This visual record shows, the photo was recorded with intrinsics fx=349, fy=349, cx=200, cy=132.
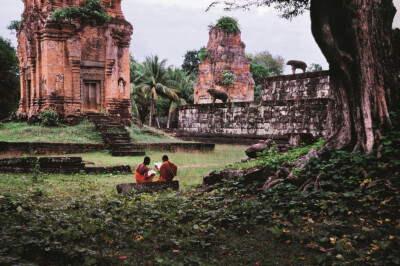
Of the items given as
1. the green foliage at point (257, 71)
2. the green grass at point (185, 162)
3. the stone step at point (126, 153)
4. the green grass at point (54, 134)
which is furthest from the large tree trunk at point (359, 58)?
the green foliage at point (257, 71)

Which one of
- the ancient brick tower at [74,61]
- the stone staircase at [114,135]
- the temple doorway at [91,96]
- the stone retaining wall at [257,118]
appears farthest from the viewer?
the temple doorway at [91,96]

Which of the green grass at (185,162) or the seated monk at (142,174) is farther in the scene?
the green grass at (185,162)

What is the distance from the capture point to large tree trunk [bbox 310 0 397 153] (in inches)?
212

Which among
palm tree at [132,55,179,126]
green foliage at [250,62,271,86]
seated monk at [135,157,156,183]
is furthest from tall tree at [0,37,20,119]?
green foliage at [250,62,271,86]

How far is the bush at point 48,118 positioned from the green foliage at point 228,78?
51.1 feet

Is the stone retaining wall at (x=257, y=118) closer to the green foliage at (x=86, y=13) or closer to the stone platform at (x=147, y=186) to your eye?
the green foliage at (x=86, y=13)

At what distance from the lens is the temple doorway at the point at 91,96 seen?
19031mm

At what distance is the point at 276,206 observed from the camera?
4.95 metres

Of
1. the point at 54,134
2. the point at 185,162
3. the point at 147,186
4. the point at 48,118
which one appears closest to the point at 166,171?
the point at 147,186

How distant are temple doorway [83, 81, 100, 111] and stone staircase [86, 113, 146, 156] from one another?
72cm

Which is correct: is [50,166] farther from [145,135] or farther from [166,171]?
[145,135]

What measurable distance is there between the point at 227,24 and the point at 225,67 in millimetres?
3795

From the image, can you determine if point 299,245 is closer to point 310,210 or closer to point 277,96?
point 310,210

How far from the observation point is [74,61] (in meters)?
17.9
